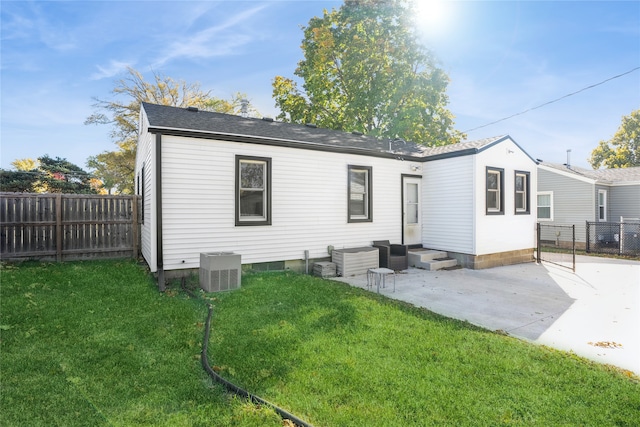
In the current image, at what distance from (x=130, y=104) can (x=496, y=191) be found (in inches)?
953

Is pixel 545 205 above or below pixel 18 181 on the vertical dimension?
below

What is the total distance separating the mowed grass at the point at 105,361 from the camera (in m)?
2.59

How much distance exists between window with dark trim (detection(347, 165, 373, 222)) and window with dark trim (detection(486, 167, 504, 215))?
3.91 metres

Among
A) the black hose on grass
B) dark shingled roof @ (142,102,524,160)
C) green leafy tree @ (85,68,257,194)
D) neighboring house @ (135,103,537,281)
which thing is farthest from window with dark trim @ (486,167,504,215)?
green leafy tree @ (85,68,257,194)

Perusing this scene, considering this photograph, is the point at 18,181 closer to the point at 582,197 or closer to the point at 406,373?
the point at 406,373

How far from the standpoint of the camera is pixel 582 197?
15.6m

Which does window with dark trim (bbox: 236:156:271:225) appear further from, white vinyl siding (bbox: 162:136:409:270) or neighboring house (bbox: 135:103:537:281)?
white vinyl siding (bbox: 162:136:409:270)

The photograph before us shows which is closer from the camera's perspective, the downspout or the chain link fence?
the downspout

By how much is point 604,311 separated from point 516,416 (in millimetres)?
4585

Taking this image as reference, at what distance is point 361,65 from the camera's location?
20.4 meters

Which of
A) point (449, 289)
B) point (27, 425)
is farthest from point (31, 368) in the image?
point (449, 289)

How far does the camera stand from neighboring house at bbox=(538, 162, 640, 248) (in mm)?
15562

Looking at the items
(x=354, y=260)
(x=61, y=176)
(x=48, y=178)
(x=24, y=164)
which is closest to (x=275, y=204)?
(x=354, y=260)

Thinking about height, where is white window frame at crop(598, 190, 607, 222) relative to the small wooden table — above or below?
above
